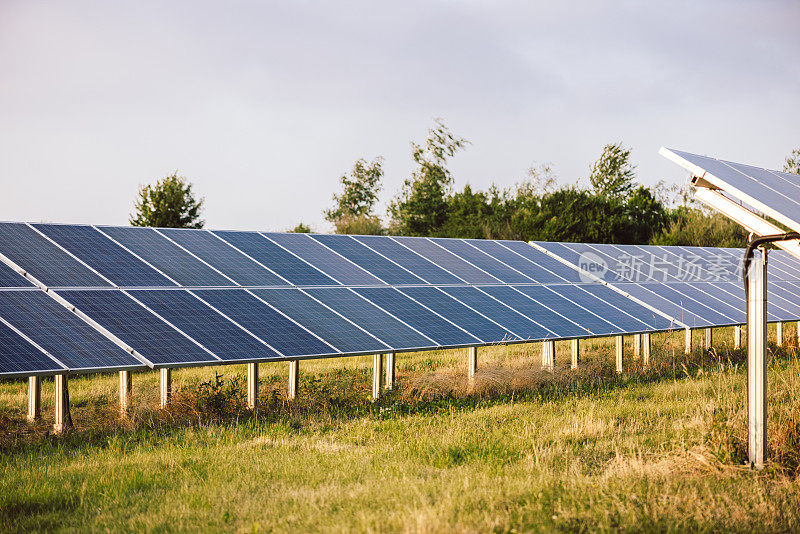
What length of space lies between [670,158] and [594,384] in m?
6.96

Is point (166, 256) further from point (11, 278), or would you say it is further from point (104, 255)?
point (11, 278)

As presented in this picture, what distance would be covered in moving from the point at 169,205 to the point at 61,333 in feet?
161

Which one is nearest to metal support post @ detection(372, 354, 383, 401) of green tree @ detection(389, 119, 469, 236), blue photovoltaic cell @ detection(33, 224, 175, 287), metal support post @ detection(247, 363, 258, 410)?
metal support post @ detection(247, 363, 258, 410)

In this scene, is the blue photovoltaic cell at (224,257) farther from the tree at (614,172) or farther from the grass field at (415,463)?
the tree at (614,172)

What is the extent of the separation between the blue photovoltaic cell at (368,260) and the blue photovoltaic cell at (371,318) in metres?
1.87

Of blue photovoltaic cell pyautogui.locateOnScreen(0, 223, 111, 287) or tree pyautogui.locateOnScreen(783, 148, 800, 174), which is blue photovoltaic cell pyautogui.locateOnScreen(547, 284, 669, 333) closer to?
blue photovoltaic cell pyautogui.locateOnScreen(0, 223, 111, 287)

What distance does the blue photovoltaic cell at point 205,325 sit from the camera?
1198 centimetres

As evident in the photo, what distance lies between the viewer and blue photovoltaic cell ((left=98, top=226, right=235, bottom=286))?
14570mm

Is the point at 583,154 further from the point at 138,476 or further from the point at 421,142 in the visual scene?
the point at 138,476

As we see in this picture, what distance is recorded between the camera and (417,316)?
51.0ft

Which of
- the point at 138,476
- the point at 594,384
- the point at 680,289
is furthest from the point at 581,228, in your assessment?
the point at 138,476

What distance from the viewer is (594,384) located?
16594 mm

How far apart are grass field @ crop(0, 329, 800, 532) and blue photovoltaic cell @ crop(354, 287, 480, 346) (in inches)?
50.8

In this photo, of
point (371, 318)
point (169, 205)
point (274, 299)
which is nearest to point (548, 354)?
point (371, 318)
